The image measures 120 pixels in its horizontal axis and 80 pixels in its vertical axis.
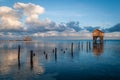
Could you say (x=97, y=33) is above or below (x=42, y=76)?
above

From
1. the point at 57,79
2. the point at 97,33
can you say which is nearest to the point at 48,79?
the point at 57,79

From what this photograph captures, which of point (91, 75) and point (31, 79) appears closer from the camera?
point (31, 79)

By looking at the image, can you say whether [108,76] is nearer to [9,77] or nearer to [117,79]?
[117,79]

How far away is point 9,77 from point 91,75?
39.5ft

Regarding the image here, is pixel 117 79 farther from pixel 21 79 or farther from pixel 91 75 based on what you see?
pixel 21 79

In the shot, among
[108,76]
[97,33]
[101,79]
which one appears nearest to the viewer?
[101,79]

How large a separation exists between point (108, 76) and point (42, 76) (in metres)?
9.64

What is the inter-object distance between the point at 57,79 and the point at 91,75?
18.4 ft

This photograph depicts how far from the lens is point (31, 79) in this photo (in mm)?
25875

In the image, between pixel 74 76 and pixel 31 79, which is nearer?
pixel 31 79

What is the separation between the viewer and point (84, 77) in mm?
27156

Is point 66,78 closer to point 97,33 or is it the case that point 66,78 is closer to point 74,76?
point 74,76

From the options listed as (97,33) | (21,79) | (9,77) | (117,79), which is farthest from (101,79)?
(97,33)

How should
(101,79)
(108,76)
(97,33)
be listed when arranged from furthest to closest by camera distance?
(97,33) < (108,76) < (101,79)
